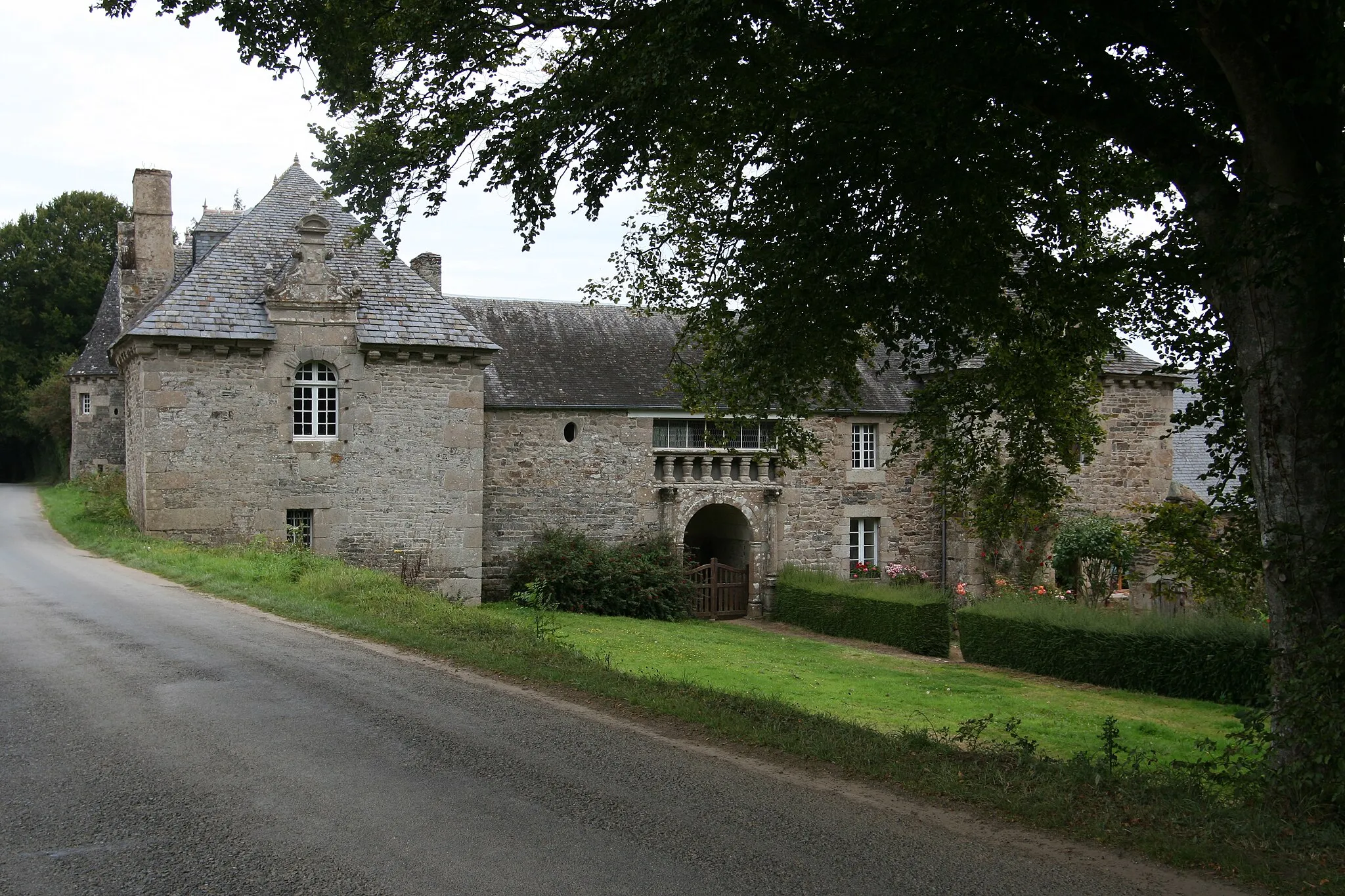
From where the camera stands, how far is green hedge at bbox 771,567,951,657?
65.4ft

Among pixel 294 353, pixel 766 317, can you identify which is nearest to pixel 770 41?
pixel 766 317

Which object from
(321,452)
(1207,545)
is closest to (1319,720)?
(1207,545)

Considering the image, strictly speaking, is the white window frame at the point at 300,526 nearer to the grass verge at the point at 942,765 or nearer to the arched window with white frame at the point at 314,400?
the arched window with white frame at the point at 314,400

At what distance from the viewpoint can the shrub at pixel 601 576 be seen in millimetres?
22328

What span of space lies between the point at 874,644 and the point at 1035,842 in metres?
15.7

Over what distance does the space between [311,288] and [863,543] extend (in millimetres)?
13634

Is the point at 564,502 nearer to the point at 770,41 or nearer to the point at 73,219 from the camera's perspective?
the point at 770,41

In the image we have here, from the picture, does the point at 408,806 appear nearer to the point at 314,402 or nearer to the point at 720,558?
Result: the point at 314,402

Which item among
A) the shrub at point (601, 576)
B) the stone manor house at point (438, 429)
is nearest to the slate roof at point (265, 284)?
the stone manor house at point (438, 429)

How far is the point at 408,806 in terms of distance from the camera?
19.6 feet

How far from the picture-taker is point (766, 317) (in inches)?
367

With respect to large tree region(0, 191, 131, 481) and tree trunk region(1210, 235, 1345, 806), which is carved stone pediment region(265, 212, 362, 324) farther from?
large tree region(0, 191, 131, 481)

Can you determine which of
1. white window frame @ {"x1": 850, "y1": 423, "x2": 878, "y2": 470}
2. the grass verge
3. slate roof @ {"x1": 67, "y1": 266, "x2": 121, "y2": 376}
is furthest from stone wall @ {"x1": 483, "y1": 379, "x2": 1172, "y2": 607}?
slate roof @ {"x1": 67, "y1": 266, "x2": 121, "y2": 376}

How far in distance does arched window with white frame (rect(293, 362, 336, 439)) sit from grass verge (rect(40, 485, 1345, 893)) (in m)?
6.77
